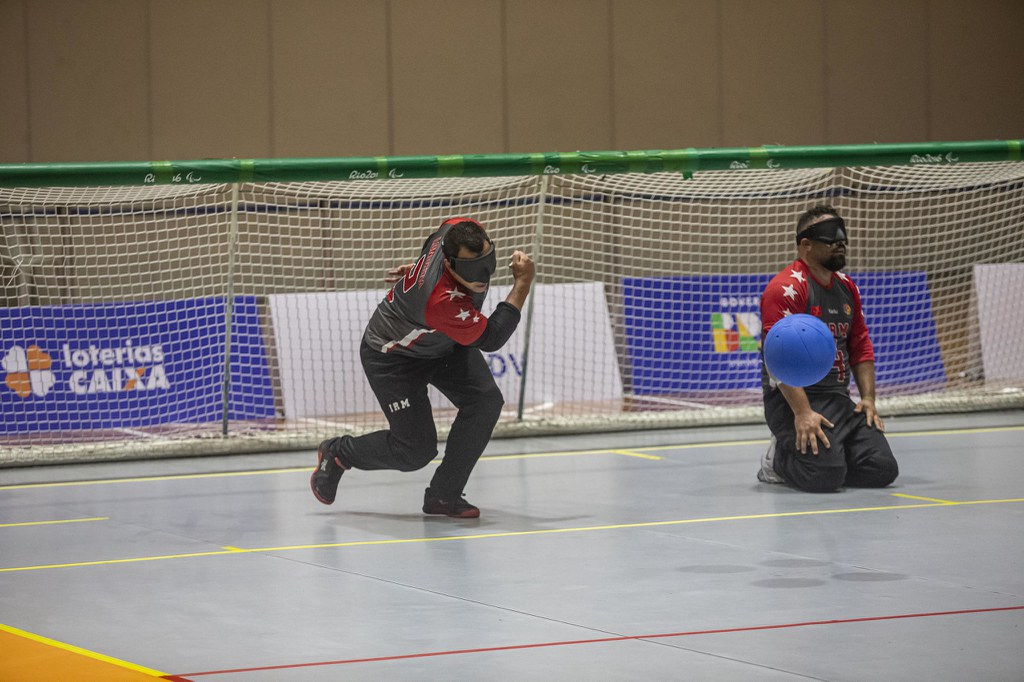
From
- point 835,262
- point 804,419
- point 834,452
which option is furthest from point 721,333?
point 804,419

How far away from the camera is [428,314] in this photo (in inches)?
282

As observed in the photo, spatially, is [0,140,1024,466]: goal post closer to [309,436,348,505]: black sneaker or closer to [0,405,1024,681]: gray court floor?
[0,405,1024,681]: gray court floor

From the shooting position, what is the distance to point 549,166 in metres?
9.98

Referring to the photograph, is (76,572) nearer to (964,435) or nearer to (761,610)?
(761,610)

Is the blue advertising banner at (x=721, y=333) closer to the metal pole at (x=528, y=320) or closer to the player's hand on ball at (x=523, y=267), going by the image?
the metal pole at (x=528, y=320)

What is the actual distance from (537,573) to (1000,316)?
28.2 feet

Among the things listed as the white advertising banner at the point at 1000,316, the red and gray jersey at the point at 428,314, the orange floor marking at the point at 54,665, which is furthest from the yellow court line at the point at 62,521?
the white advertising banner at the point at 1000,316

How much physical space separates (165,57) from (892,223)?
27.1ft

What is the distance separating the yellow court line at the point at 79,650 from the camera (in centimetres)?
455

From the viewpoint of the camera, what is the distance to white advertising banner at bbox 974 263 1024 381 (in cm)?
1311

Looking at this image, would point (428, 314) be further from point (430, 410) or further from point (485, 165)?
point (485, 165)

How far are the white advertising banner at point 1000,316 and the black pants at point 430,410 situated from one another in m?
7.07

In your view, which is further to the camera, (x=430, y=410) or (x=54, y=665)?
(x=430, y=410)

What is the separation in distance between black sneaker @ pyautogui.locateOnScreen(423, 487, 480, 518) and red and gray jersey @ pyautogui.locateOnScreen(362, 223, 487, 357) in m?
0.80
